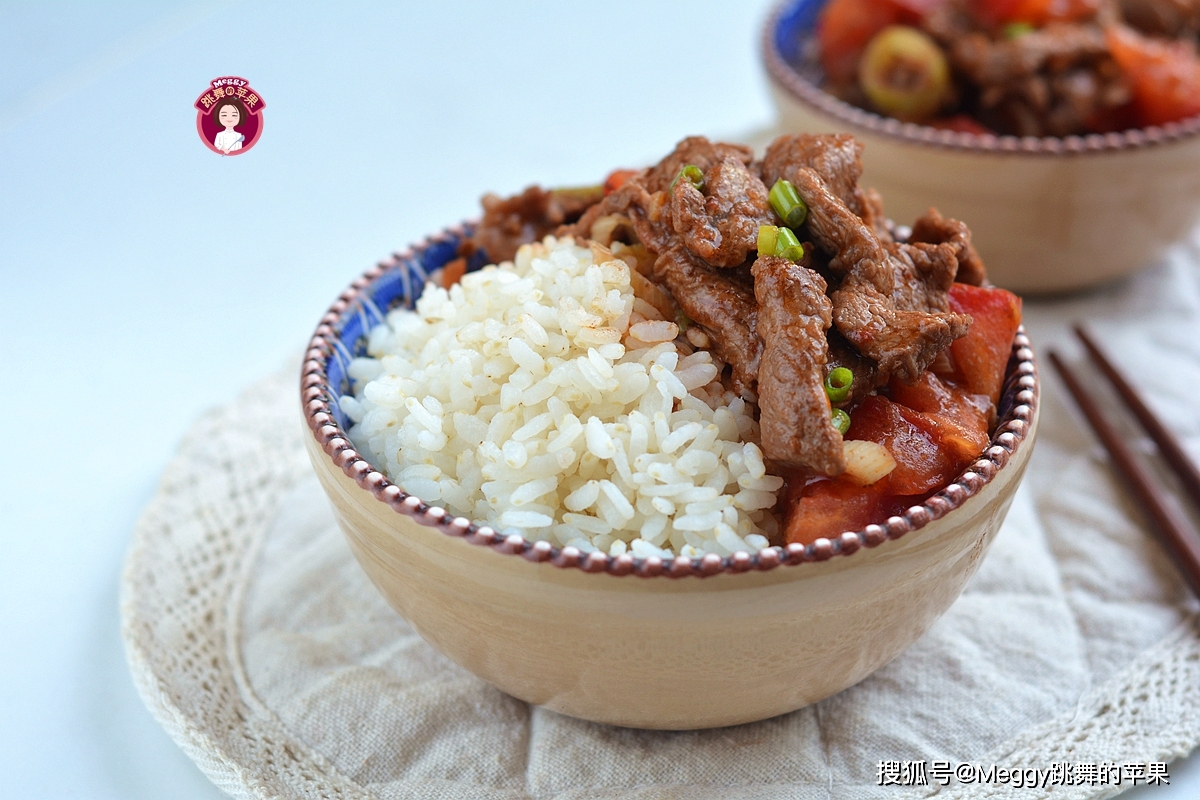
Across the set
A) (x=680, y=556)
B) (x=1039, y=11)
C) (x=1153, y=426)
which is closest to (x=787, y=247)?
(x=680, y=556)

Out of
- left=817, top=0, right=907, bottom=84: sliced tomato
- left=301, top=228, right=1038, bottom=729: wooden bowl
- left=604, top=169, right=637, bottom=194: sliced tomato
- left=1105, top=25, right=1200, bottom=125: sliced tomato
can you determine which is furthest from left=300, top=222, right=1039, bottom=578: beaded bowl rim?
left=817, top=0, right=907, bottom=84: sliced tomato

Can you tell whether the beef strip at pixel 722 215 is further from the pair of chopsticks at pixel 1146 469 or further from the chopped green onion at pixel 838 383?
the pair of chopsticks at pixel 1146 469

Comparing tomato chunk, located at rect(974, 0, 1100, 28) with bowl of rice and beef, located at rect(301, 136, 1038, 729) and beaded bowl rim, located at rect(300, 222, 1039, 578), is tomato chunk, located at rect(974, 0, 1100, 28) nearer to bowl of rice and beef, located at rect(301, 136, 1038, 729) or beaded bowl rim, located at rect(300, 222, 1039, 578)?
bowl of rice and beef, located at rect(301, 136, 1038, 729)

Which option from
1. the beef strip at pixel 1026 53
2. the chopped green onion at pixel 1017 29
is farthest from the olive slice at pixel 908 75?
the chopped green onion at pixel 1017 29

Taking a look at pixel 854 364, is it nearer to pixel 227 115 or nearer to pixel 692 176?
pixel 692 176

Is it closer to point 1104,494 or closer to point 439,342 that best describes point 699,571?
point 439,342
